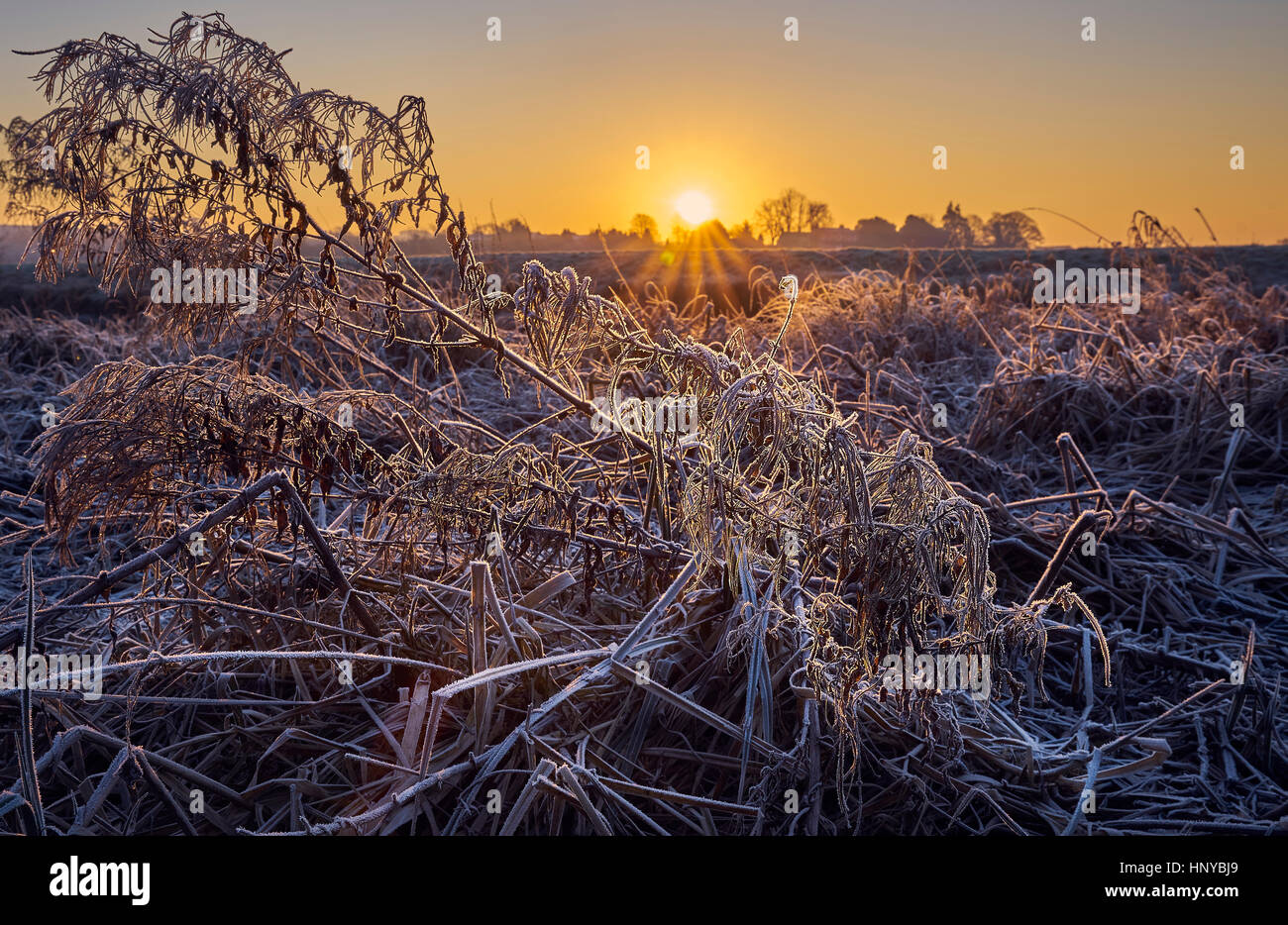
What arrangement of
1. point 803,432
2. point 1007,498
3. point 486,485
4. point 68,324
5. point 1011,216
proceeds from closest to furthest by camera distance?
point 803,432 → point 486,485 → point 1007,498 → point 68,324 → point 1011,216

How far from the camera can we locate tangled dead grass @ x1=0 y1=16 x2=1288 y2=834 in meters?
2.14

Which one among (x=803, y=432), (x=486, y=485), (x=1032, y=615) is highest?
(x=803, y=432)

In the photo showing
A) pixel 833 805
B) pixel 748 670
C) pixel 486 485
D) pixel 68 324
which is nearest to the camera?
pixel 833 805

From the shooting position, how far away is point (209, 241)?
259cm

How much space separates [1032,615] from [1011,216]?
12.9 m

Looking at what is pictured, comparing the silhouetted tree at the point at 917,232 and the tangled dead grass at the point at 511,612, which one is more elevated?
the silhouetted tree at the point at 917,232

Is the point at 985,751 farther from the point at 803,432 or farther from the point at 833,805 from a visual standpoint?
the point at 803,432

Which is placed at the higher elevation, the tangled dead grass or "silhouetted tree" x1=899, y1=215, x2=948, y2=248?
"silhouetted tree" x1=899, y1=215, x2=948, y2=248

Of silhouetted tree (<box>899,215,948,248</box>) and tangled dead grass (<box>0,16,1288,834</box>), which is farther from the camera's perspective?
silhouetted tree (<box>899,215,948,248</box>)

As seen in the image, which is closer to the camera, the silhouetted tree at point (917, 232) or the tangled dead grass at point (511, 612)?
the tangled dead grass at point (511, 612)

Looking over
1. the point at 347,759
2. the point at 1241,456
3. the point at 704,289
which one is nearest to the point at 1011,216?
the point at 704,289

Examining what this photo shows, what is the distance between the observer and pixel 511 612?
2.73m

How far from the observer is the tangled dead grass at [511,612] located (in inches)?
84.2

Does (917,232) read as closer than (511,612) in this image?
No
